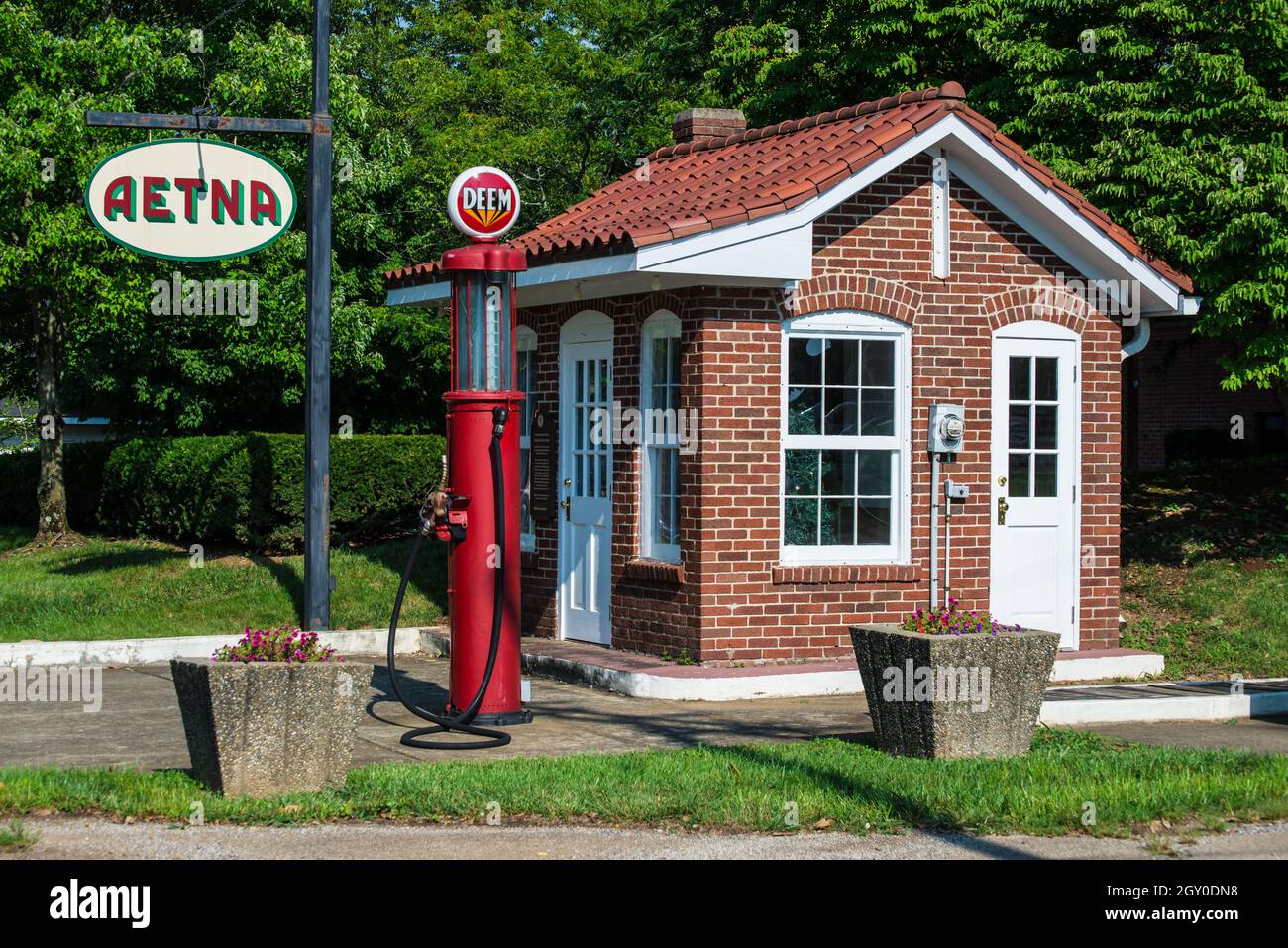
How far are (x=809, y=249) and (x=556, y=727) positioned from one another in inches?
168

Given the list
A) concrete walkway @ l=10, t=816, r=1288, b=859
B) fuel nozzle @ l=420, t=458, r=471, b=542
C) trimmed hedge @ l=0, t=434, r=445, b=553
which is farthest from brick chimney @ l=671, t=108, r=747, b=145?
concrete walkway @ l=10, t=816, r=1288, b=859

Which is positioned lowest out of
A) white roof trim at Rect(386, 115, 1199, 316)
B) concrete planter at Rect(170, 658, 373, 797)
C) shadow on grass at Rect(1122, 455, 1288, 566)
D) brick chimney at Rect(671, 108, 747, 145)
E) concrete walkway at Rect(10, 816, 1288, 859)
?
concrete walkway at Rect(10, 816, 1288, 859)

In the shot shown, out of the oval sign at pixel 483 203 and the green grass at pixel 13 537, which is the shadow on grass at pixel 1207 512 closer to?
the oval sign at pixel 483 203

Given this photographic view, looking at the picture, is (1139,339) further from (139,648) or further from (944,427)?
(139,648)

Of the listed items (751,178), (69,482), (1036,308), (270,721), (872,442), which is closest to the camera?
(270,721)

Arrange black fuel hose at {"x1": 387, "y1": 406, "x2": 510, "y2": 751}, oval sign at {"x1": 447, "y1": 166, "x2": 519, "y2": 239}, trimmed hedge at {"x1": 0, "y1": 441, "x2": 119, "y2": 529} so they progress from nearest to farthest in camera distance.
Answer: black fuel hose at {"x1": 387, "y1": 406, "x2": 510, "y2": 751}
oval sign at {"x1": 447, "y1": 166, "x2": 519, "y2": 239}
trimmed hedge at {"x1": 0, "y1": 441, "x2": 119, "y2": 529}

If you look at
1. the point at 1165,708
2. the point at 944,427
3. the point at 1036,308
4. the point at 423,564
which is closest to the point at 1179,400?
the point at 1036,308

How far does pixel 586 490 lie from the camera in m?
13.7

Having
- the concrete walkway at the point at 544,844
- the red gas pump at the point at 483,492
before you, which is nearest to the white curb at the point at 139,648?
the red gas pump at the point at 483,492

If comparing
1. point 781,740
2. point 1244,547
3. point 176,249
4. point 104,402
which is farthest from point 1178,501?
point 104,402

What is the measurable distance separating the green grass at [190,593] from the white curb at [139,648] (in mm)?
639

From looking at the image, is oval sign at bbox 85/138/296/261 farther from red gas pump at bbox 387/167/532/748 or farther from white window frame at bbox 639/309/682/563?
white window frame at bbox 639/309/682/563

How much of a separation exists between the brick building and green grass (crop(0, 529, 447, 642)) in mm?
2599

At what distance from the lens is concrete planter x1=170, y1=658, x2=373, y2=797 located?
7.58 metres
